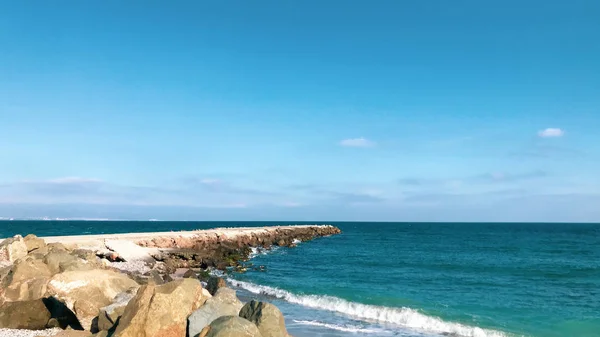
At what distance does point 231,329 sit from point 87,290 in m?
5.74

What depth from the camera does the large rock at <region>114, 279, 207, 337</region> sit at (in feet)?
29.3

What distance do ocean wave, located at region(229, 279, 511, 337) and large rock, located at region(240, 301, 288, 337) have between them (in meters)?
8.74

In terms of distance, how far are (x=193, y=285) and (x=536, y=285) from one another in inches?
963

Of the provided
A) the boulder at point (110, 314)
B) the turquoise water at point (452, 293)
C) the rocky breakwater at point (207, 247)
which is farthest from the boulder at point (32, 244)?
the boulder at point (110, 314)

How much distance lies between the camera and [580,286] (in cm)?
2711

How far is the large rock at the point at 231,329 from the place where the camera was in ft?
25.6

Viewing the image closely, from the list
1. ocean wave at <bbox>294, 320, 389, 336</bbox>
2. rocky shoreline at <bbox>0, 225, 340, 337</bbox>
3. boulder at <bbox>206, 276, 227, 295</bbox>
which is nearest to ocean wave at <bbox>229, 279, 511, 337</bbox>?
ocean wave at <bbox>294, 320, 389, 336</bbox>

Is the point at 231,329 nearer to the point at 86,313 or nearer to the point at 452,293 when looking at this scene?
the point at 86,313

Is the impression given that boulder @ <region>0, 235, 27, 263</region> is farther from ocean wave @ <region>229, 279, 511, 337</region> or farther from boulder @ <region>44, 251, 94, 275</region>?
ocean wave @ <region>229, 279, 511, 337</region>

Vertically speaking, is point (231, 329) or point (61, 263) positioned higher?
point (61, 263)

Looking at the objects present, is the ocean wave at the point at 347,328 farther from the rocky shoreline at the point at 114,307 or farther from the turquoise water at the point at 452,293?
the rocky shoreline at the point at 114,307

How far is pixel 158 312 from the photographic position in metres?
9.11

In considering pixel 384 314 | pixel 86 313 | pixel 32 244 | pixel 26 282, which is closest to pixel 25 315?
pixel 26 282

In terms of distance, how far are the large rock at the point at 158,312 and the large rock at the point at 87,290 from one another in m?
2.34
